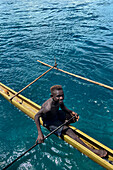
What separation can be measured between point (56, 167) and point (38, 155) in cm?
78

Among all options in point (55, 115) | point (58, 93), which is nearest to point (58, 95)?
point (58, 93)

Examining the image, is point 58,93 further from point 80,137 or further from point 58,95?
point 80,137

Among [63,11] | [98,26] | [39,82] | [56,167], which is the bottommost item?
[56,167]

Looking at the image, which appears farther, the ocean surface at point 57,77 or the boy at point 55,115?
the ocean surface at point 57,77

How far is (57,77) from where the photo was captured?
30.6 feet

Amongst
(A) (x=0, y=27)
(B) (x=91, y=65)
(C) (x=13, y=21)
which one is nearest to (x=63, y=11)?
(C) (x=13, y=21)

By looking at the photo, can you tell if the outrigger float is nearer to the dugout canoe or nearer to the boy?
the dugout canoe

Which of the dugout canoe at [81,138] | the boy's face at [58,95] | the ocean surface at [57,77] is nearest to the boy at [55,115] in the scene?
the boy's face at [58,95]

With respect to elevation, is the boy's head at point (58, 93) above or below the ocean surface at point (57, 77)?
above

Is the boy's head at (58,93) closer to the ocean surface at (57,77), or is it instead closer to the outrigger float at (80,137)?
the outrigger float at (80,137)

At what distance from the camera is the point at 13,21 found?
20922 millimetres

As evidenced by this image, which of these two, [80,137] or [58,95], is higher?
[58,95]

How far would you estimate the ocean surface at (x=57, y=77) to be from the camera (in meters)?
5.17

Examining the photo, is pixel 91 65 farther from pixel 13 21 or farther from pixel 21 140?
pixel 13 21
